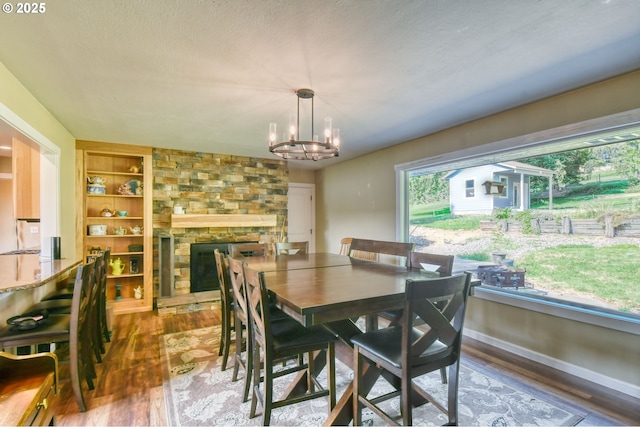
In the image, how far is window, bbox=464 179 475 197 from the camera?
352 centimetres

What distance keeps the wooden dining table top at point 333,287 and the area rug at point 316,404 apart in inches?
33.1

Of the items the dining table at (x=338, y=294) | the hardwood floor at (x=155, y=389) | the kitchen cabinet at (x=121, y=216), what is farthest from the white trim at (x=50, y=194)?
the dining table at (x=338, y=294)

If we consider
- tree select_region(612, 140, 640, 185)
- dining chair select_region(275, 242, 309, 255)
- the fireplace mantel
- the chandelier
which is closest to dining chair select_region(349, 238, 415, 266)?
dining chair select_region(275, 242, 309, 255)

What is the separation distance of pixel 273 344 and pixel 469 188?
114 inches

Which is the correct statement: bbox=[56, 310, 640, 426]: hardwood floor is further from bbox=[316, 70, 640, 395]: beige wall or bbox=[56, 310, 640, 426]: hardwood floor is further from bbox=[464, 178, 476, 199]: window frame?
bbox=[464, 178, 476, 199]: window frame

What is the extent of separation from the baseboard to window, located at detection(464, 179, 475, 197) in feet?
5.00

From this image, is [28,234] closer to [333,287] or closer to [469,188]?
[333,287]

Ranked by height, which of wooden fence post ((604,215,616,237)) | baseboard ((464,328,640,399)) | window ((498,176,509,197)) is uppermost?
window ((498,176,509,197))

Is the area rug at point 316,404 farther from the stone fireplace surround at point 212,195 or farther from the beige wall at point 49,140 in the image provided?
the stone fireplace surround at point 212,195

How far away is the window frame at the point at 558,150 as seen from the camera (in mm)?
2221

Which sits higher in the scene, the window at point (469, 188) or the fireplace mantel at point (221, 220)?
the window at point (469, 188)

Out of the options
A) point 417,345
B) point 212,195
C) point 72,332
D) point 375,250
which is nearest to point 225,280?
point 72,332

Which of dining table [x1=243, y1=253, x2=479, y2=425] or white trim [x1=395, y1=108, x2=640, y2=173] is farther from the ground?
white trim [x1=395, y1=108, x2=640, y2=173]

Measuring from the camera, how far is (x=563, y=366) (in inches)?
99.1
